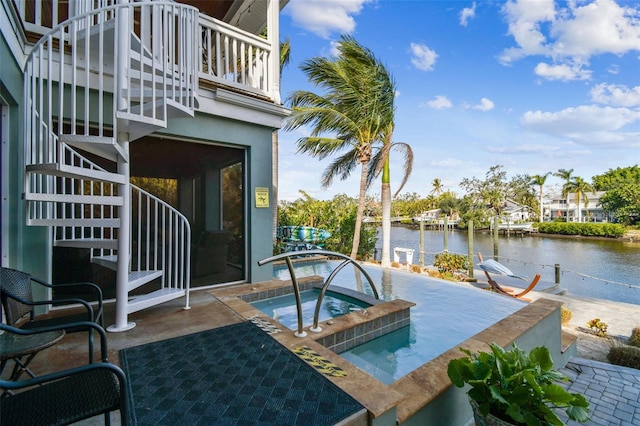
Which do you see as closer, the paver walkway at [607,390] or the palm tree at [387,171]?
the paver walkway at [607,390]

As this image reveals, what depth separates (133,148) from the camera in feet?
12.9

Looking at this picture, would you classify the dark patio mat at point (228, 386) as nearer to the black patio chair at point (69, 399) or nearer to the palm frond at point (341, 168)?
the black patio chair at point (69, 399)

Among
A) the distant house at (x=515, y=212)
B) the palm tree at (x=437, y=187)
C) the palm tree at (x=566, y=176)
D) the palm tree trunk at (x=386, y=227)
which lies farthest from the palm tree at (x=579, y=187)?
the palm tree trunk at (x=386, y=227)

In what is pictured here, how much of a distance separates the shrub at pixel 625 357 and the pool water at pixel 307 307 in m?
4.11

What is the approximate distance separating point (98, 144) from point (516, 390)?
11.9 feet

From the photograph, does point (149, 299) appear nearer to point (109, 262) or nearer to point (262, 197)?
point (109, 262)

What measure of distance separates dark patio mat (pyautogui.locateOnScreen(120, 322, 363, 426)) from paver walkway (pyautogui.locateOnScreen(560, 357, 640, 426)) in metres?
2.39

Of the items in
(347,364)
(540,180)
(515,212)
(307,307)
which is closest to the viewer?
(347,364)

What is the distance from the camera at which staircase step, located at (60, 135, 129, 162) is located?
92.1 inches

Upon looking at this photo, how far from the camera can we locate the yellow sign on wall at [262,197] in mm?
4809

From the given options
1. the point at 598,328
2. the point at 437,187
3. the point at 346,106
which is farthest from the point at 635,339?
the point at 437,187

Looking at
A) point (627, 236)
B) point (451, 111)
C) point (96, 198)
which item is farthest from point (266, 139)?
point (627, 236)

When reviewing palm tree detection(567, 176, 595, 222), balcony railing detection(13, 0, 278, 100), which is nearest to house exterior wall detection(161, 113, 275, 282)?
balcony railing detection(13, 0, 278, 100)

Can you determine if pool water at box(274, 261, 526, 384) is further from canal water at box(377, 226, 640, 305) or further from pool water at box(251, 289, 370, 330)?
canal water at box(377, 226, 640, 305)
